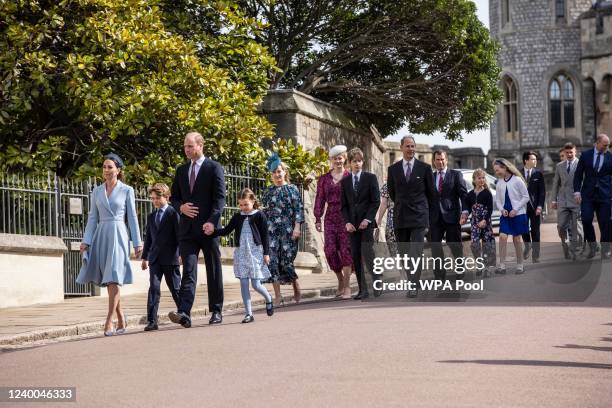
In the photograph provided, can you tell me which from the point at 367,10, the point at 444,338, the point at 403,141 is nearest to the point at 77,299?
the point at 403,141

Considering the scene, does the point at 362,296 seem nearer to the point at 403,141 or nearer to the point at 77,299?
the point at 403,141

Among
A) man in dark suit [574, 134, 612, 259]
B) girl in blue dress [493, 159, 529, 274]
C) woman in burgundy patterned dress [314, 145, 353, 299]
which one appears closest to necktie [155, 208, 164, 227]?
woman in burgundy patterned dress [314, 145, 353, 299]

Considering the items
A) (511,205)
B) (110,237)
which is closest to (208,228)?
(110,237)

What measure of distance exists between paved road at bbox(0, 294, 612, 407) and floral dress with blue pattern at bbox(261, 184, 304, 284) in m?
2.13

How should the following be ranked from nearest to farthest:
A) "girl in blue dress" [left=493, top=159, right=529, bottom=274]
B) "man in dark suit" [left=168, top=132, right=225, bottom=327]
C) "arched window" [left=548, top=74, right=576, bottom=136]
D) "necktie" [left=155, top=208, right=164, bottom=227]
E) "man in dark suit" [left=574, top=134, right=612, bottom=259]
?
1. "man in dark suit" [left=168, top=132, right=225, bottom=327]
2. "necktie" [left=155, top=208, right=164, bottom=227]
3. "man in dark suit" [left=574, top=134, right=612, bottom=259]
4. "girl in blue dress" [left=493, top=159, right=529, bottom=274]
5. "arched window" [left=548, top=74, right=576, bottom=136]

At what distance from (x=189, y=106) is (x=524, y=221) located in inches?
210

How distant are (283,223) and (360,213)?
3.04 feet

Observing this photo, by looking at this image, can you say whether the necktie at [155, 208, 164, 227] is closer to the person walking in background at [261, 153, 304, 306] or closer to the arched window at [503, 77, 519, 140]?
the person walking in background at [261, 153, 304, 306]

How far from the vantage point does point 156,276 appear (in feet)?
39.1

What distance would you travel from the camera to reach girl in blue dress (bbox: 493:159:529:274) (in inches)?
679

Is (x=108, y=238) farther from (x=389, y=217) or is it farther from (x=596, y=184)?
(x=596, y=184)

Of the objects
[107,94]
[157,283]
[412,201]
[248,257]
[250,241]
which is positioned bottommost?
[157,283]

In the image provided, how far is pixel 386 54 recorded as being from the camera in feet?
94.6

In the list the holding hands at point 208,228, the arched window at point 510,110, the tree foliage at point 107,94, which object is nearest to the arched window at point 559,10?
the arched window at point 510,110
